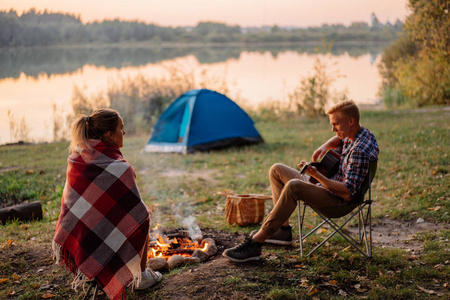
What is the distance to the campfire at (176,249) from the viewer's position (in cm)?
347

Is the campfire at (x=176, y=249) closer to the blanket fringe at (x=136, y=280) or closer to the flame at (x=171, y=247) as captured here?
the flame at (x=171, y=247)

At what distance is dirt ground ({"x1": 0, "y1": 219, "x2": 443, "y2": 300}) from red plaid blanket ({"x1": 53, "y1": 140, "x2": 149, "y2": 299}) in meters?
0.28

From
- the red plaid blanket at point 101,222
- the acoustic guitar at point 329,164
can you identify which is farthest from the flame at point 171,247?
the acoustic guitar at point 329,164

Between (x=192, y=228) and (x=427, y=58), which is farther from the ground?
(x=427, y=58)

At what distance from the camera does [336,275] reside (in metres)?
3.25

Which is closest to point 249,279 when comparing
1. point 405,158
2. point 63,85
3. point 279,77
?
point 405,158

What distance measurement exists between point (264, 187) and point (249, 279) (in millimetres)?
2939

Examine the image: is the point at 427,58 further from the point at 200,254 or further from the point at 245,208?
the point at 200,254

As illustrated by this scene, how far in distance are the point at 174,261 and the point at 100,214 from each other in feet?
2.78

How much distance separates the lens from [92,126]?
293 cm

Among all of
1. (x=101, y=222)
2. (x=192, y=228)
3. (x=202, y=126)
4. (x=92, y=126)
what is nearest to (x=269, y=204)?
(x=192, y=228)

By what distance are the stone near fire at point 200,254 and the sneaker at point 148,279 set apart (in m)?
0.45

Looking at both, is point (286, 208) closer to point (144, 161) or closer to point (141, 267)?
point (141, 267)

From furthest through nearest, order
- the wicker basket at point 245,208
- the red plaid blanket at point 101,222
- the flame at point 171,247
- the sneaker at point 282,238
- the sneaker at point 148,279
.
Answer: the wicker basket at point 245,208, the sneaker at point 282,238, the flame at point 171,247, the sneaker at point 148,279, the red plaid blanket at point 101,222
